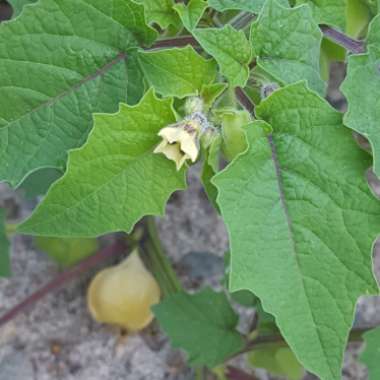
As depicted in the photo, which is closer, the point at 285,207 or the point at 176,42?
the point at 285,207

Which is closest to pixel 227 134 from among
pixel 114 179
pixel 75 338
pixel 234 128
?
pixel 234 128

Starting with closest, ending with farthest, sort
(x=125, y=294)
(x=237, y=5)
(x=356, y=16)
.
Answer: (x=237, y=5)
(x=356, y=16)
(x=125, y=294)

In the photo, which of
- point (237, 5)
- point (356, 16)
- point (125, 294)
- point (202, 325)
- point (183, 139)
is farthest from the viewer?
point (125, 294)

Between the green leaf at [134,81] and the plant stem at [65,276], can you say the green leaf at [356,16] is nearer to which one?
the green leaf at [134,81]

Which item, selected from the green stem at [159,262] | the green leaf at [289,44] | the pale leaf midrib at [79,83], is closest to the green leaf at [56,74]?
the pale leaf midrib at [79,83]

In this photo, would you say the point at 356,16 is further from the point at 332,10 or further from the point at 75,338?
the point at 75,338

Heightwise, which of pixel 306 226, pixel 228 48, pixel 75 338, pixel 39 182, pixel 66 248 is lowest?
pixel 75 338

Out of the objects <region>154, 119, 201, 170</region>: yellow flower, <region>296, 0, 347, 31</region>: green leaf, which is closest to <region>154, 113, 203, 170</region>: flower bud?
<region>154, 119, 201, 170</region>: yellow flower
